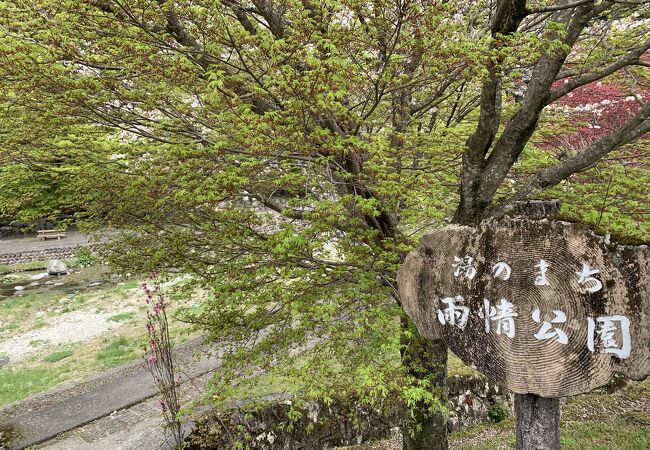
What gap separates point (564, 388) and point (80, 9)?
4263 mm

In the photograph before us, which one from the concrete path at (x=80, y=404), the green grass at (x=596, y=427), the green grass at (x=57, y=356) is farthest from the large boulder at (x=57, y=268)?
the green grass at (x=596, y=427)

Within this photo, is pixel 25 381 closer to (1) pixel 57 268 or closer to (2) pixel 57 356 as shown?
(2) pixel 57 356

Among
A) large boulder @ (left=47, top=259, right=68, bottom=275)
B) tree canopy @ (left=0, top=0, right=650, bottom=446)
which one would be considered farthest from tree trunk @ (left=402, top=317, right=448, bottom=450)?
large boulder @ (left=47, top=259, right=68, bottom=275)

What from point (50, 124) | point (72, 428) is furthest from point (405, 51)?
point (72, 428)

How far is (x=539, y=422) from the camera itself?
2.51m

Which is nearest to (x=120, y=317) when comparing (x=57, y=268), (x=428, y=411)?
(x=57, y=268)

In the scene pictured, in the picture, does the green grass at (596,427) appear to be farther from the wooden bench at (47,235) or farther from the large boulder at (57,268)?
the wooden bench at (47,235)

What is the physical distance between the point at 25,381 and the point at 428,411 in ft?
24.4

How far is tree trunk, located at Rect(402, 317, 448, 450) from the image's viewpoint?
13.4 feet

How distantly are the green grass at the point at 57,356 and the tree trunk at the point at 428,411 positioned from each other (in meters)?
7.75

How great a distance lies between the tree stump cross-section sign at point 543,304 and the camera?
203 cm

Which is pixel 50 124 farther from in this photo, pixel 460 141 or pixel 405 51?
pixel 460 141

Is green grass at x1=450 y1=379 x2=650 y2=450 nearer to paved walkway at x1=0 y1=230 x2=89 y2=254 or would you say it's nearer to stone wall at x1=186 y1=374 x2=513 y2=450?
stone wall at x1=186 y1=374 x2=513 y2=450

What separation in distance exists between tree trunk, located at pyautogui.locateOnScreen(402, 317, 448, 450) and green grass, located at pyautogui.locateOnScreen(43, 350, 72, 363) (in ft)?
25.4
